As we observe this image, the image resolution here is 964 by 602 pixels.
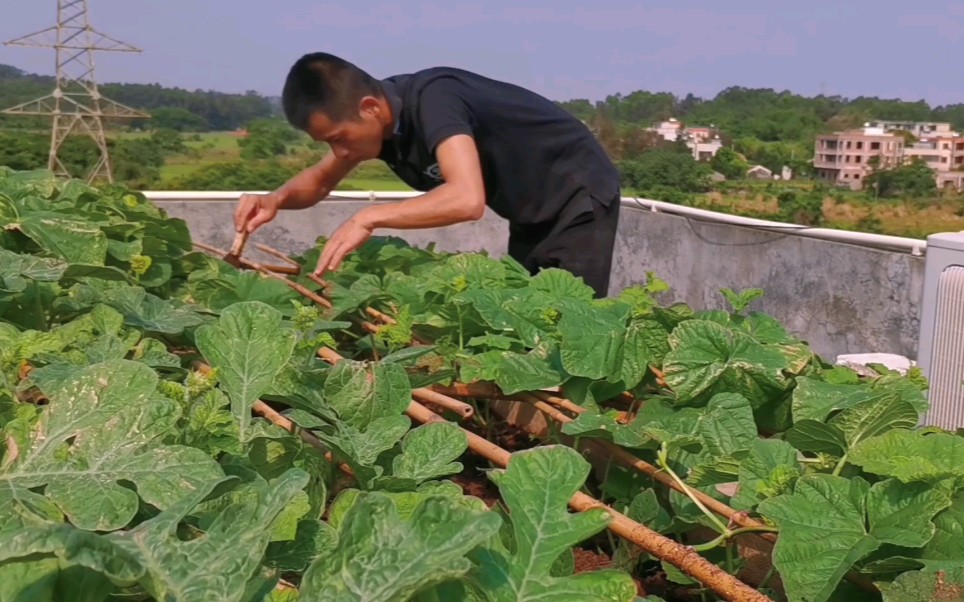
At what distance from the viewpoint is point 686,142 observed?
78.5 feet

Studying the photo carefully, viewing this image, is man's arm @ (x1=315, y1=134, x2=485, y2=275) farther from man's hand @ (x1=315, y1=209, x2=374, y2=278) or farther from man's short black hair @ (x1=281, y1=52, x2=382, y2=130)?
man's short black hair @ (x1=281, y1=52, x2=382, y2=130)

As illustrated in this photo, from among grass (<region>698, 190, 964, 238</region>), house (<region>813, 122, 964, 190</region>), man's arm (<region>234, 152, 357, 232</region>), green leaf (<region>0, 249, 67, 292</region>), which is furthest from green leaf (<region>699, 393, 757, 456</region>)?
house (<region>813, 122, 964, 190</region>)

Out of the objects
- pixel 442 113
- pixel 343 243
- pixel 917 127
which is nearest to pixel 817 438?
pixel 343 243

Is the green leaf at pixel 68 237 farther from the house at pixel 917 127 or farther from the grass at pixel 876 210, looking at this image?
the house at pixel 917 127

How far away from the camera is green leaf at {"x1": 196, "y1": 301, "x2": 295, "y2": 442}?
768mm

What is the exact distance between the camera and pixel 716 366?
87cm

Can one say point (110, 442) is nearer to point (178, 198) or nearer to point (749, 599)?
point (749, 599)

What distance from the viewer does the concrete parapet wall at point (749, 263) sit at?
3166 mm

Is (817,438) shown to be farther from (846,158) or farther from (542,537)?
(846,158)

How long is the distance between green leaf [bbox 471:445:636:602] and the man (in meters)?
1.39

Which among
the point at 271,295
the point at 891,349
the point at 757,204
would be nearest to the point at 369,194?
the point at 891,349

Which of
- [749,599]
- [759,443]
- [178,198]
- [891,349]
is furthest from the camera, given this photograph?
[178,198]

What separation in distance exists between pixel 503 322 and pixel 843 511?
0.48m

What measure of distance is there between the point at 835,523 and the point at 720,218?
3327mm
